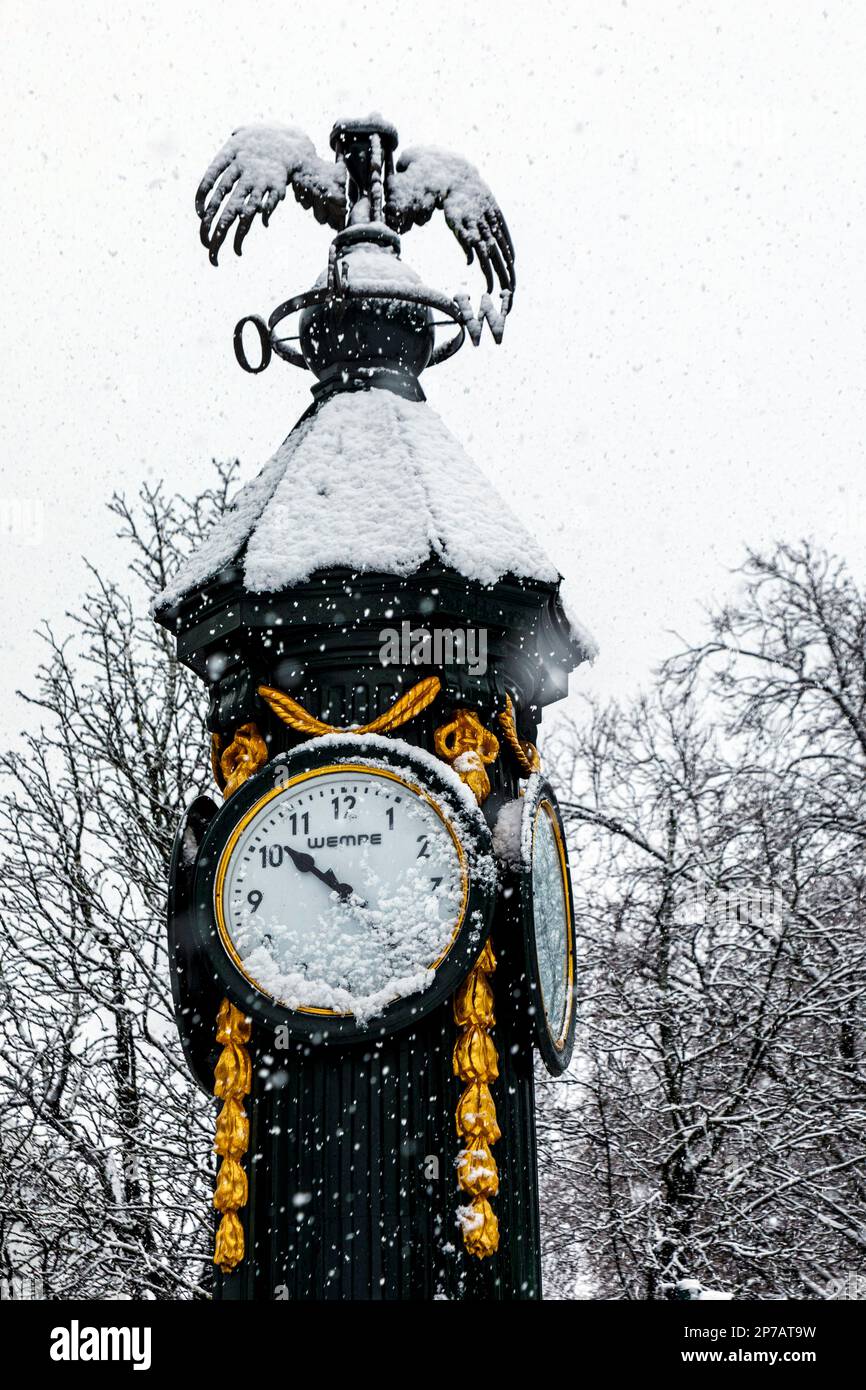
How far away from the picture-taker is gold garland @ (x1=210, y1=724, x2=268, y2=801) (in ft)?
15.4

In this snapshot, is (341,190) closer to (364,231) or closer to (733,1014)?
(364,231)

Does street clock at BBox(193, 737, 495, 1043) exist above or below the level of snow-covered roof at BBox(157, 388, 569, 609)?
below

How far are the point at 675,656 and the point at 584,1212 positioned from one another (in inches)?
183

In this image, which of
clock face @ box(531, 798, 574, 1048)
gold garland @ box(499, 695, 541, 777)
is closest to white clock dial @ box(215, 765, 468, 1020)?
clock face @ box(531, 798, 574, 1048)

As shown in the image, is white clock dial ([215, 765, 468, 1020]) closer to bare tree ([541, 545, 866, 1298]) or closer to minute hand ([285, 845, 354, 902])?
minute hand ([285, 845, 354, 902])

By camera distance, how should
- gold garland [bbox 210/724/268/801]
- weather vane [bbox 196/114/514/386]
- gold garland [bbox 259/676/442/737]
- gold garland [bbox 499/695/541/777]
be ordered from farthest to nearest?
weather vane [bbox 196/114/514/386] → gold garland [bbox 499/695/541/777] → gold garland [bbox 210/724/268/801] → gold garland [bbox 259/676/442/737]

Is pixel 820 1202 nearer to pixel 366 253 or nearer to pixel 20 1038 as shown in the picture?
pixel 20 1038

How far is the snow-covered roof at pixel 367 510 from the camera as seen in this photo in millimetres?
4621

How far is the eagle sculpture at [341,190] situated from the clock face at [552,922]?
6.60ft

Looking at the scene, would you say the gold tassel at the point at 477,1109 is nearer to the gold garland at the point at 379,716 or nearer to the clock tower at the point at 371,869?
the clock tower at the point at 371,869

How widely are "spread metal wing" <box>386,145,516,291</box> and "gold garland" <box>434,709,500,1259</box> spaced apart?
82.2 inches

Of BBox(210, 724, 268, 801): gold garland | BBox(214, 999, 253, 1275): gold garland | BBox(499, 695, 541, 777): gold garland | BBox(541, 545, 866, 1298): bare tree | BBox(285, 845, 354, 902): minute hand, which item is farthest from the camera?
BBox(541, 545, 866, 1298): bare tree

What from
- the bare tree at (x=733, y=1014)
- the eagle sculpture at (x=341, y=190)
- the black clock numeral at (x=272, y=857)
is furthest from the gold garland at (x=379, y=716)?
the bare tree at (x=733, y=1014)
